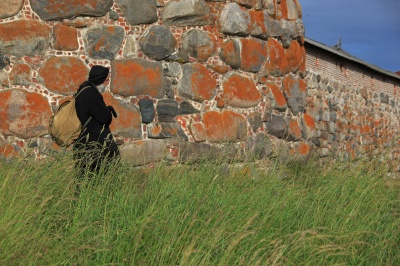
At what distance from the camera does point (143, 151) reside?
6.48 meters

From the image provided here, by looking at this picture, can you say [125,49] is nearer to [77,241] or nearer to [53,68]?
[53,68]

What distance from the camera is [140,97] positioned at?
21.4 ft

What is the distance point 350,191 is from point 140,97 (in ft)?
7.61

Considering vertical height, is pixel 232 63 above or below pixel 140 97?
above

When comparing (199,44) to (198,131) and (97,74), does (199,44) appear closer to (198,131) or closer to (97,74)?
(198,131)

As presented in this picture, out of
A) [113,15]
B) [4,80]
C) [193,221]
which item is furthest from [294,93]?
[193,221]

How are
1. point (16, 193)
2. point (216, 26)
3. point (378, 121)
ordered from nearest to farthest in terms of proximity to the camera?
point (16, 193)
point (216, 26)
point (378, 121)

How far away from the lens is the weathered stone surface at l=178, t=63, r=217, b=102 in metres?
6.74

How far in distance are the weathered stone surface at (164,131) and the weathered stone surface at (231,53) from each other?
0.94 m

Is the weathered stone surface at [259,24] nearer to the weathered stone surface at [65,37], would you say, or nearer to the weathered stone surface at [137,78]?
the weathered stone surface at [137,78]

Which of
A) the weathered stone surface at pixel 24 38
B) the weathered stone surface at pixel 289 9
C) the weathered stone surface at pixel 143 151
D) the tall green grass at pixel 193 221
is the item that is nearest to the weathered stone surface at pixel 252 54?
the weathered stone surface at pixel 289 9

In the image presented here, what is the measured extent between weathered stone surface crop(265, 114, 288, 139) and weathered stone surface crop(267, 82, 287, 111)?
11 centimetres

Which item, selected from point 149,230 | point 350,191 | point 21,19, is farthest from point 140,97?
point 149,230

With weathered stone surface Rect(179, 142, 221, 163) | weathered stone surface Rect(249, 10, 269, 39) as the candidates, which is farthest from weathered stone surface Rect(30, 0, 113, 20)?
weathered stone surface Rect(249, 10, 269, 39)
